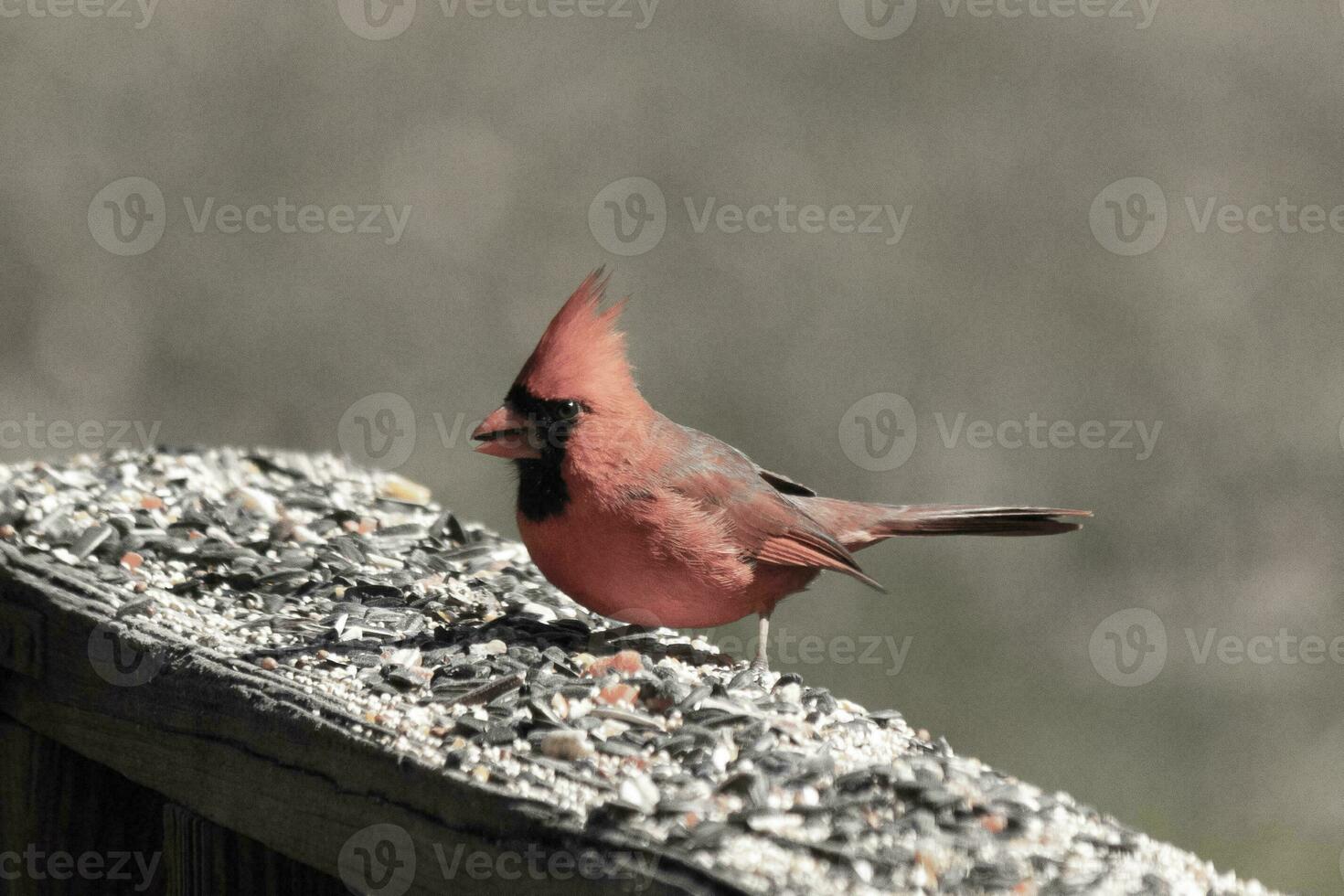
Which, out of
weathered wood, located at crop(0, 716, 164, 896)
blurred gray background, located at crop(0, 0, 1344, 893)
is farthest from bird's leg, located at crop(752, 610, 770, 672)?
blurred gray background, located at crop(0, 0, 1344, 893)

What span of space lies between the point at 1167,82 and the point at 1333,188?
1.07 m

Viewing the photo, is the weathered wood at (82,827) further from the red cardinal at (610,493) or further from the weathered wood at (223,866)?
the red cardinal at (610,493)

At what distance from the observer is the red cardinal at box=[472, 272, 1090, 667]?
3.10 meters

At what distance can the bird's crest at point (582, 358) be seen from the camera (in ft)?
10.1

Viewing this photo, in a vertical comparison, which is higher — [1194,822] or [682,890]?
[1194,822]

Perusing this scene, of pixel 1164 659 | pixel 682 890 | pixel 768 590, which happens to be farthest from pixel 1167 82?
pixel 682 890

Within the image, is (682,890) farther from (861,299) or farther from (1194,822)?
(861,299)

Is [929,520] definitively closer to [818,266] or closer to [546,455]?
[546,455]

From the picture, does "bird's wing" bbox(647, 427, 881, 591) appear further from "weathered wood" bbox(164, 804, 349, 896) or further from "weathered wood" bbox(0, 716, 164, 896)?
"weathered wood" bbox(0, 716, 164, 896)

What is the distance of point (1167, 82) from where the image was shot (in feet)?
26.7

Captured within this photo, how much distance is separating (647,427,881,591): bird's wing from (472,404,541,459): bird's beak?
292 mm

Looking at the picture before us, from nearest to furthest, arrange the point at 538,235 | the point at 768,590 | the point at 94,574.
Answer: the point at 94,574 < the point at 768,590 < the point at 538,235

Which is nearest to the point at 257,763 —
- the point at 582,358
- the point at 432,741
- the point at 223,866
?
the point at 223,866

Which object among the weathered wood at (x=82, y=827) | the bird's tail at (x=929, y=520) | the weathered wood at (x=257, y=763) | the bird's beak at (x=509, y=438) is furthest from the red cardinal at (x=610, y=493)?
the weathered wood at (x=82, y=827)
